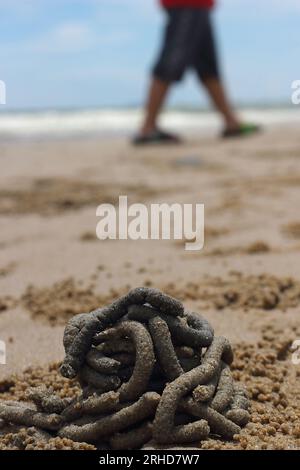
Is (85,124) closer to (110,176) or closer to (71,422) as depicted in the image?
(110,176)

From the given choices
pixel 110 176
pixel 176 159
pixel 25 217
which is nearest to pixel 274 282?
pixel 25 217

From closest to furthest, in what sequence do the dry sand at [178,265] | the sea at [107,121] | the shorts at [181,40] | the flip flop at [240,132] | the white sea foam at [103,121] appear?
the dry sand at [178,265], the shorts at [181,40], the flip flop at [240,132], the sea at [107,121], the white sea foam at [103,121]

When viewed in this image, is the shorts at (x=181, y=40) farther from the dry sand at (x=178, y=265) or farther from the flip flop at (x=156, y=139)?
the dry sand at (x=178, y=265)

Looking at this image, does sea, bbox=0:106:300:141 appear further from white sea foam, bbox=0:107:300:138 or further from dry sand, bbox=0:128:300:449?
dry sand, bbox=0:128:300:449

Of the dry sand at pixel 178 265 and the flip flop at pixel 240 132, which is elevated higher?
the flip flop at pixel 240 132

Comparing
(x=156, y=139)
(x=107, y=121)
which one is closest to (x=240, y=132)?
(x=156, y=139)

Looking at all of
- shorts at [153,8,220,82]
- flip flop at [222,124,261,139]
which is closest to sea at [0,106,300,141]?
flip flop at [222,124,261,139]

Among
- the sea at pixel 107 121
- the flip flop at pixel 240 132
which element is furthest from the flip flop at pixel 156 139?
the sea at pixel 107 121
